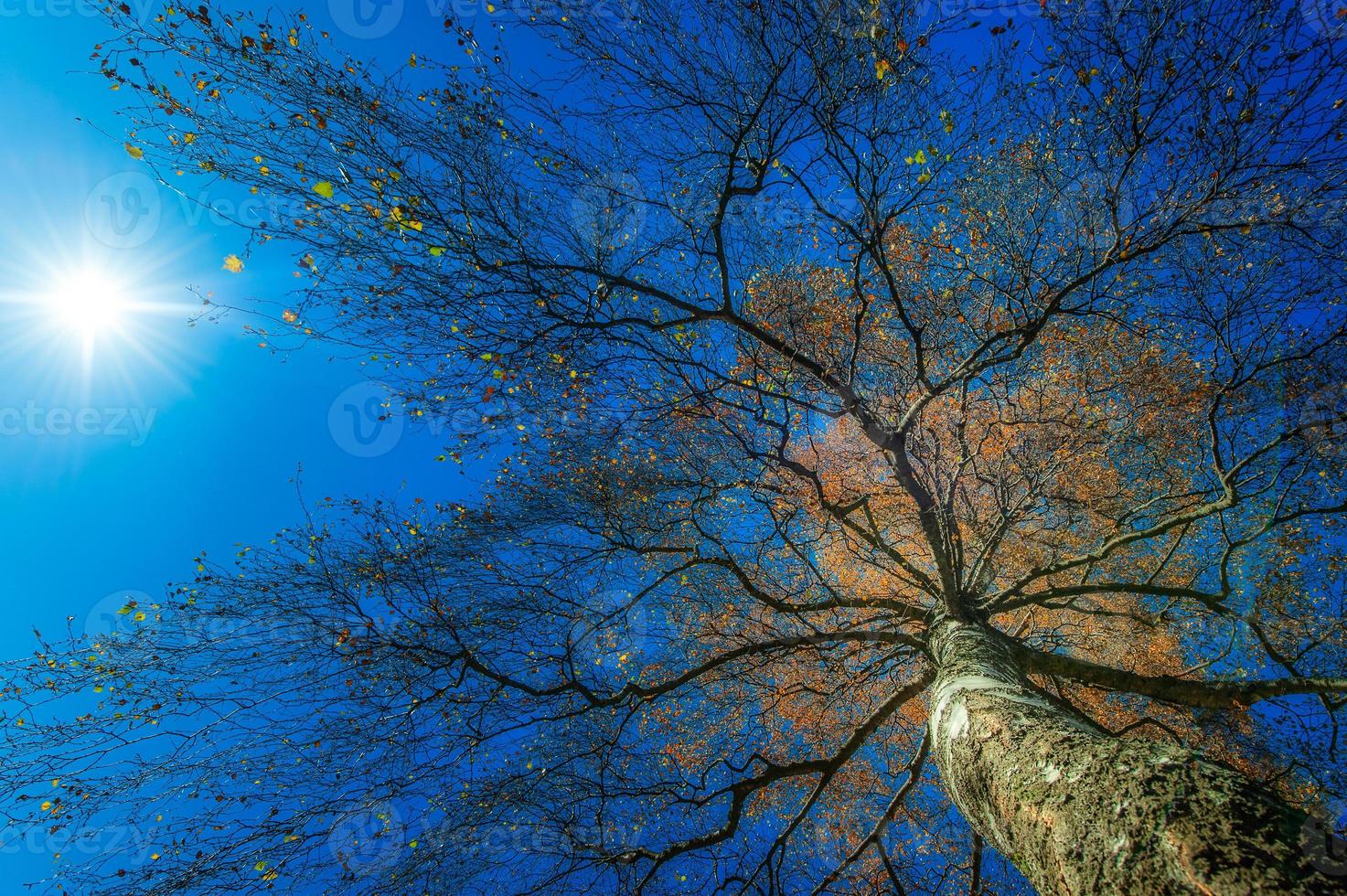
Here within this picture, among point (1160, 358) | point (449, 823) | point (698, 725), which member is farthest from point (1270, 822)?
point (1160, 358)

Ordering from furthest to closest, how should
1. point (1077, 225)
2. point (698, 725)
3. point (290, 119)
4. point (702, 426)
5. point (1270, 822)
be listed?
point (698, 725) < point (702, 426) < point (1077, 225) < point (290, 119) < point (1270, 822)

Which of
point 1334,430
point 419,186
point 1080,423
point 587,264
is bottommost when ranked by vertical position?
point 1334,430

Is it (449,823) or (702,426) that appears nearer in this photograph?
(449,823)

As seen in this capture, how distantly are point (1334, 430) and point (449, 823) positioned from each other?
7063mm

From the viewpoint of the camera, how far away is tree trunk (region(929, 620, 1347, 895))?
3.12 feet

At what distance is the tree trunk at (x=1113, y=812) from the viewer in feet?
3.12

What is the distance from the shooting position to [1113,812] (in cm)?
120

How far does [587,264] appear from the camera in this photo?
3.63 meters

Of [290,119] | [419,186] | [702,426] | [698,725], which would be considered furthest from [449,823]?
[290,119]

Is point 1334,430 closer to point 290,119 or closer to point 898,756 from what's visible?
point 898,756

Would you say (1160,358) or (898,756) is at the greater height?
(1160,358)

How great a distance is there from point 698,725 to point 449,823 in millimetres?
2377

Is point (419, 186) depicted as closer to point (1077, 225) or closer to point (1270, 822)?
point (1270, 822)

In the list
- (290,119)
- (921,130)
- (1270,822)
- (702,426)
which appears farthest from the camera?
(702,426)
